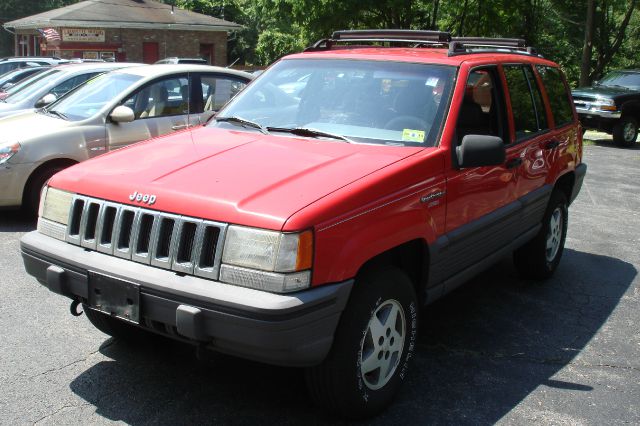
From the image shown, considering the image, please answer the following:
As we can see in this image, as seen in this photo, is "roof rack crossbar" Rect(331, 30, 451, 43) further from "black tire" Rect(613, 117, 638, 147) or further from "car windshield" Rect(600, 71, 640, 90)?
"car windshield" Rect(600, 71, 640, 90)

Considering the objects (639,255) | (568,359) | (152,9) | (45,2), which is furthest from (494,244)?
(45,2)

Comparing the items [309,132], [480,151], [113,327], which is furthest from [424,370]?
[113,327]

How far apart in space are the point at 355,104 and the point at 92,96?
4.92 metres

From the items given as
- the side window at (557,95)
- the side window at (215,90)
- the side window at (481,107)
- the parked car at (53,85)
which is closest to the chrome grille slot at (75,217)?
the side window at (481,107)

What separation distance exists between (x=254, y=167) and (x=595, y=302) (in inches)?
133

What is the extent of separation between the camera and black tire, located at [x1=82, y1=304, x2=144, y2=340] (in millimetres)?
4332

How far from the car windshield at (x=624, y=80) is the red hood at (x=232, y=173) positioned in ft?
53.7

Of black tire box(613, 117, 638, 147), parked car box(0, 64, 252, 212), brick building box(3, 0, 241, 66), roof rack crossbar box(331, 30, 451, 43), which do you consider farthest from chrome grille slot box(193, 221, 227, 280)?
brick building box(3, 0, 241, 66)

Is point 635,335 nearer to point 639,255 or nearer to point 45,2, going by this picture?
point 639,255

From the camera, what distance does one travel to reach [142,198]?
3508 millimetres

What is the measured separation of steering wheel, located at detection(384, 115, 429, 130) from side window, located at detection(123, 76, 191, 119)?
4.64 metres

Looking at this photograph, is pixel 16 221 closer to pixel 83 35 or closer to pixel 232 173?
pixel 232 173

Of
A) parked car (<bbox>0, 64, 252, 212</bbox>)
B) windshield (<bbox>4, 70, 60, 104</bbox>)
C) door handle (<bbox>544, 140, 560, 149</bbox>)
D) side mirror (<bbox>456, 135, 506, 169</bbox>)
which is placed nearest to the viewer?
side mirror (<bbox>456, 135, 506, 169</bbox>)

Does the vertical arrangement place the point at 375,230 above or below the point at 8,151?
above
